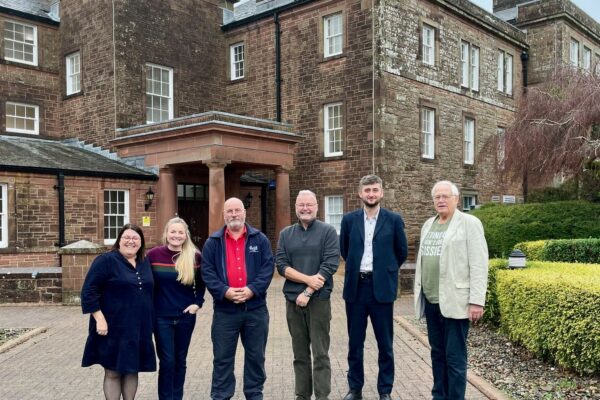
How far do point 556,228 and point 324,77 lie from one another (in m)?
8.90

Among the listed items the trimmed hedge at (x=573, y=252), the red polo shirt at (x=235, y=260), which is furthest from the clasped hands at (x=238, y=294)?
the trimmed hedge at (x=573, y=252)

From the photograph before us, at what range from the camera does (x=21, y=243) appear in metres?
15.7

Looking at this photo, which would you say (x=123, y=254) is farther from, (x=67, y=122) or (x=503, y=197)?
(x=503, y=197)

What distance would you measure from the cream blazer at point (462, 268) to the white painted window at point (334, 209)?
542 inches

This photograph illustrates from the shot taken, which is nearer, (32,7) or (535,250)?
(535,250)

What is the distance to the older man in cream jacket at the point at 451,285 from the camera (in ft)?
16.0

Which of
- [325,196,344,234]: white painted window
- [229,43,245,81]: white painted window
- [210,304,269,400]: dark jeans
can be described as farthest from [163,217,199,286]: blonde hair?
[229,43,245,81]: white painted window

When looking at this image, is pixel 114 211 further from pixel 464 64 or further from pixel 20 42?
pixel 464 64

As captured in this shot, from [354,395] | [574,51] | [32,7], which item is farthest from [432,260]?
[574,51]

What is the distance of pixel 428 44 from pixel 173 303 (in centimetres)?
1685

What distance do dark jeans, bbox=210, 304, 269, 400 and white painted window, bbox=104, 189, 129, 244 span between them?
13.0 metres

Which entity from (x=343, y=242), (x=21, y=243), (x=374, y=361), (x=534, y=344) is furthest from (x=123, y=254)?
(x=21, y=243)

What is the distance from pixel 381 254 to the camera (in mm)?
5461

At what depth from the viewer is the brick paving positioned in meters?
5.80
